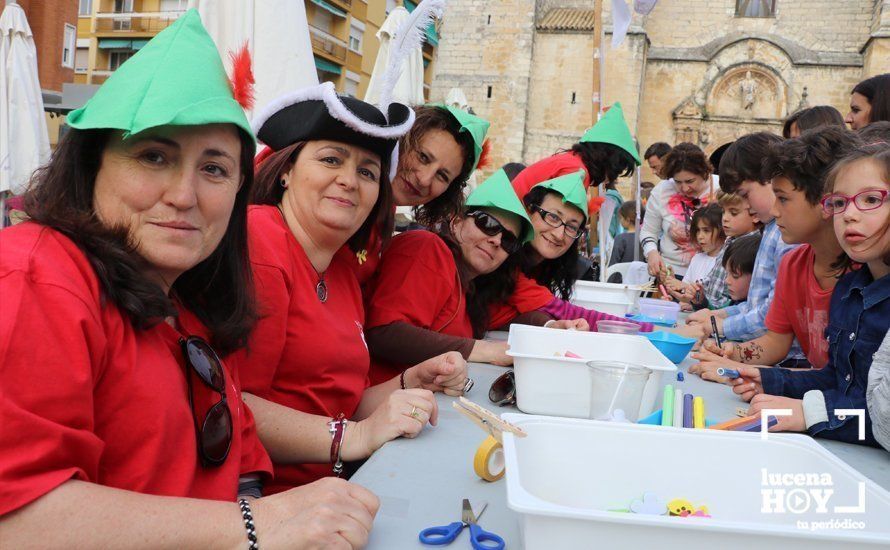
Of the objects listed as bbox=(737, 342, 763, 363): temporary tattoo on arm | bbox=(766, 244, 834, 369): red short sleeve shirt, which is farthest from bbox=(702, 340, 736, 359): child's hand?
bbox=(766, 244, 834, 369): red short sleeve shirt

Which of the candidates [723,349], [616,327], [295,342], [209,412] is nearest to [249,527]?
[209,412]

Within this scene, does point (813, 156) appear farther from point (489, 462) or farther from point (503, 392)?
point (489, 462)

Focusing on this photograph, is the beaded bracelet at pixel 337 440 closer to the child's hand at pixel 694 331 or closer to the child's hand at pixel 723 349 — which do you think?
the child's hand at pixel 723 349

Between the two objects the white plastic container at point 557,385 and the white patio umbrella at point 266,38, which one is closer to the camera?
the white plastic container at point 557,385

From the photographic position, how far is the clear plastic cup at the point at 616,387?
5.62ft

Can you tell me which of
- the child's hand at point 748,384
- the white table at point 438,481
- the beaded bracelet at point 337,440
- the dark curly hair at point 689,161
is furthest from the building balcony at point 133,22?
the white table at point 438,481

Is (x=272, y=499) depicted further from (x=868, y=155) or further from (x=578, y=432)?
(x=868, y=155)

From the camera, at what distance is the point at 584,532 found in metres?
0.94

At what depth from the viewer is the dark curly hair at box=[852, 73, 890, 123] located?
4090 mm

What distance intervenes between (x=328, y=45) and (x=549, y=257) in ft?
85.7

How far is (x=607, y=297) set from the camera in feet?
14.2

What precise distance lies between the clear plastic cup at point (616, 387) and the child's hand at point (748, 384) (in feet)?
2.67

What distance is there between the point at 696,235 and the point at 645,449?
17.2 ft

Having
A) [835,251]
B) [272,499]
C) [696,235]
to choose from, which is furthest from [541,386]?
[696,235]
